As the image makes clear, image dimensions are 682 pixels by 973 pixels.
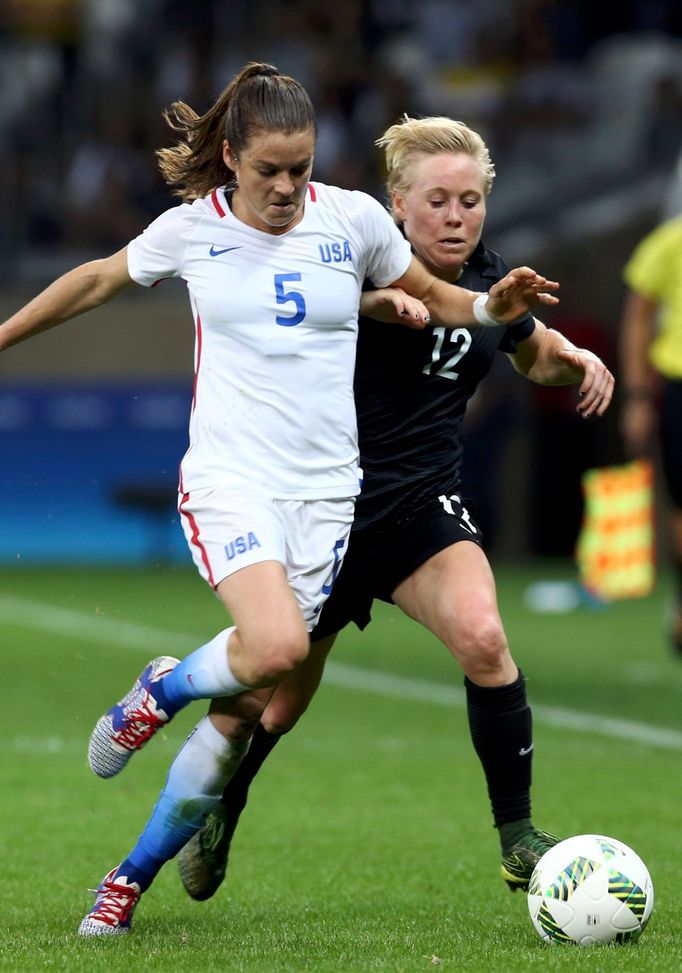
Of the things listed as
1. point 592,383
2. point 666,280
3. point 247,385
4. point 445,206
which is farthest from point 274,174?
point 666,280

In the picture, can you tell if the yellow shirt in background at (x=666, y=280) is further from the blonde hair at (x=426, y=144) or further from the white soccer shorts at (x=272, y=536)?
the white soccer shorts at (x=272, y=536)

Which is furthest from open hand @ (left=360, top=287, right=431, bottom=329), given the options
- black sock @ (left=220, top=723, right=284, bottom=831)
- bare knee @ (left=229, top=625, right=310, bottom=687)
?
black sock @ (left=220, top=723, right=284, bottom=831)

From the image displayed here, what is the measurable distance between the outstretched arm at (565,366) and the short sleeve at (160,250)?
1174mm

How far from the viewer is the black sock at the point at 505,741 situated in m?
5.15

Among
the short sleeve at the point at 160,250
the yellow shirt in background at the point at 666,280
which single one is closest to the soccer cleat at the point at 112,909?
the short sleeve at the point at 160,250

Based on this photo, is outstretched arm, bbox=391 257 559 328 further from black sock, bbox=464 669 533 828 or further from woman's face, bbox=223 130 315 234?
black sock, bbox=464 669 533 828

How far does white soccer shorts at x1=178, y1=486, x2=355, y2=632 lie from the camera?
4.71 metres

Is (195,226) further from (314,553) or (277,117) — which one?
(314,553)

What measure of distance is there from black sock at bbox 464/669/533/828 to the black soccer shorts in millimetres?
401

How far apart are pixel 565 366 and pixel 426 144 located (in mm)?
776

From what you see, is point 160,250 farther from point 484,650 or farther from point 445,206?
point 484,650

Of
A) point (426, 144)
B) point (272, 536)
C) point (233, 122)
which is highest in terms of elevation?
point (233, 122)

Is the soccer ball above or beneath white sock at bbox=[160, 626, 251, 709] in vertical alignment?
beneath

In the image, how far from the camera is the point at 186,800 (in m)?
4.86
